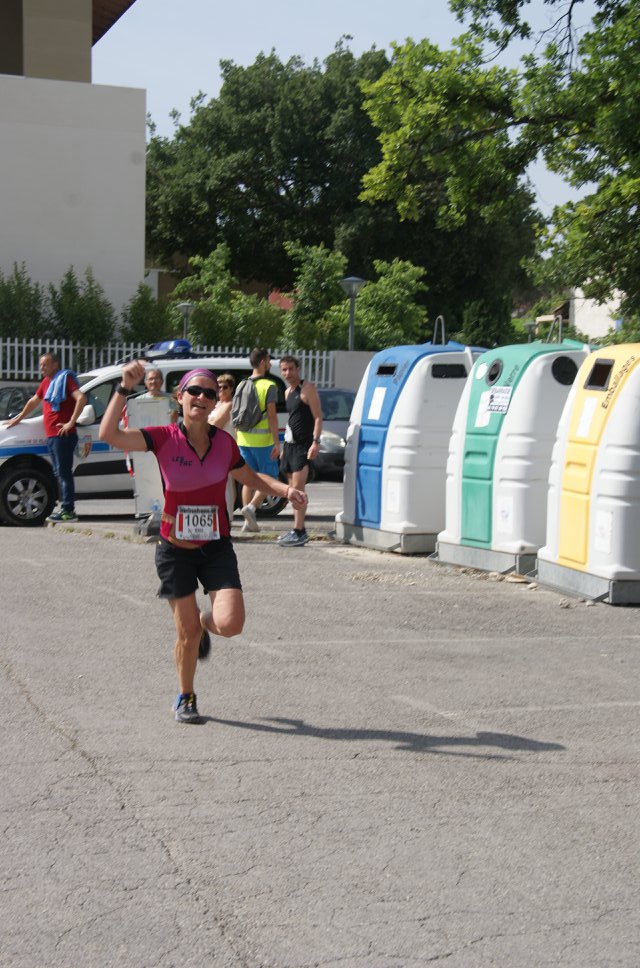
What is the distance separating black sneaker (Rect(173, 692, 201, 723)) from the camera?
20.7 ft

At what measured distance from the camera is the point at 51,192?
32.8 m

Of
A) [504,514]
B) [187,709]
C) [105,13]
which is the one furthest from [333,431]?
[105,13]

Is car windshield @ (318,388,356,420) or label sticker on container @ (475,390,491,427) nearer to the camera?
label sticker on container @ (475,390,491,427)

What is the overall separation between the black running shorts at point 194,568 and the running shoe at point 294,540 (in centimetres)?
667

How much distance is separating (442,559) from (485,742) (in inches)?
236

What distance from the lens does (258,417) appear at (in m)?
13.4

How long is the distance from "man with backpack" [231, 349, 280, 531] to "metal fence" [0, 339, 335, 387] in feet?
47.8

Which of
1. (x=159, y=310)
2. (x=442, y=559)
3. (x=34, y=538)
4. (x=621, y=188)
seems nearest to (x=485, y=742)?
(x=442, y=559)

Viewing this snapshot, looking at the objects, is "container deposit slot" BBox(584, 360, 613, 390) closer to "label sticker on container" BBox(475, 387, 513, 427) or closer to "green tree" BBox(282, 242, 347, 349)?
"label sticker on container" BBox(475, 387, 513, 427)

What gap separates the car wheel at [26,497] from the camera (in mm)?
15031

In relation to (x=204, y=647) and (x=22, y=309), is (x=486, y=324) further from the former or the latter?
(x=204, y=647)

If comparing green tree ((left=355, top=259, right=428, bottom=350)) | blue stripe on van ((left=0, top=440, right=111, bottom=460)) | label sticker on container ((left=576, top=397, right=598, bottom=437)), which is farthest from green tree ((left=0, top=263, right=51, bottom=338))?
label sticker on container ((left=576, top=397, right=598, bottom=437))

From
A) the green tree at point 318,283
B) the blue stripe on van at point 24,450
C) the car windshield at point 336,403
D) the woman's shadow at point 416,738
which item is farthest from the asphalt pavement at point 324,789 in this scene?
the green tree at point 318,283

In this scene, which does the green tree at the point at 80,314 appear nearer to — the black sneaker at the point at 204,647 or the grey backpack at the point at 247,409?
the grey backpack at the point at 247,409
